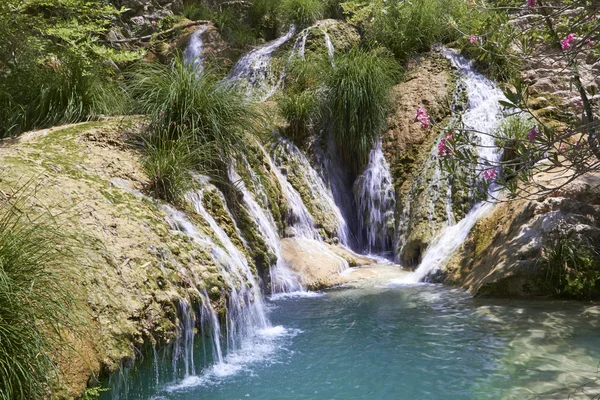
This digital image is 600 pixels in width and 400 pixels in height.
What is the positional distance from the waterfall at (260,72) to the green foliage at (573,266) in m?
6.28

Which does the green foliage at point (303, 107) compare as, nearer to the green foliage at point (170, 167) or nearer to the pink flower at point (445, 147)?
the green foliage at point (170, 167)

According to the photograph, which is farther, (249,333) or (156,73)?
(156,73)

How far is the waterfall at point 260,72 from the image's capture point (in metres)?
10.6

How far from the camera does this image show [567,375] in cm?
359

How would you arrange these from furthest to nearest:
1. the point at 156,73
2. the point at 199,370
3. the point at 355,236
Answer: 1. the point at 355,236
2. the point at 156,73
3. the point at 199,370

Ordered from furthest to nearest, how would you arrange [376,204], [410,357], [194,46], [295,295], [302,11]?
[194,46], [302,11], [376,204], [295,295], [410,357]

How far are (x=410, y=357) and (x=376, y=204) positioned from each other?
4.69 meters

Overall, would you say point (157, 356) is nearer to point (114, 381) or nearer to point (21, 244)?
point (114, 381)

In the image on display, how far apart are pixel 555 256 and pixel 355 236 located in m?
3.78

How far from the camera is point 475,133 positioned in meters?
8.10

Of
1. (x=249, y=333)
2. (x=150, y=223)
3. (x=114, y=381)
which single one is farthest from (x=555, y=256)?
(x=114, y=381)

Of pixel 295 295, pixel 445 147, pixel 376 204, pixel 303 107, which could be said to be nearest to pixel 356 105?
pixel 303 107

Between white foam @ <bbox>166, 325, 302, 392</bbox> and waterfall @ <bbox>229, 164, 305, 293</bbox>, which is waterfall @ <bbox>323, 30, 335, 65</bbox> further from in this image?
white foam @ <bbox>166, 325, 302, 392</bbox>

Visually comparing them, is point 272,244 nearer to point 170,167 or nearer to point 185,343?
point 170,167
